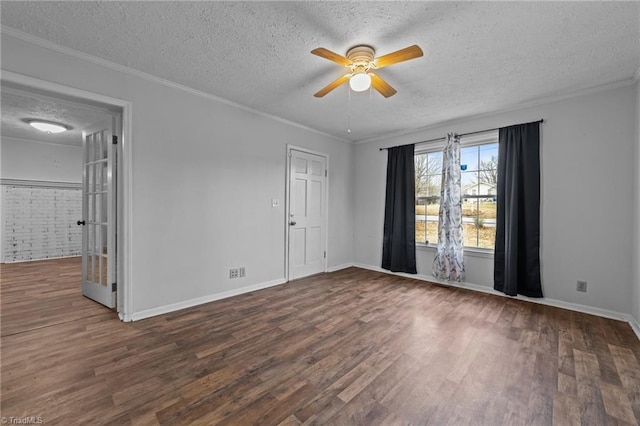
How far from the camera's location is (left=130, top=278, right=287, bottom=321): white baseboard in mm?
2805

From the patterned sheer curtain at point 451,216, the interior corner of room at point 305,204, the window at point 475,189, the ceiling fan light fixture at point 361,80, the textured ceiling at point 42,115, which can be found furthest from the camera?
the patterned sheer curtain at point 451,216

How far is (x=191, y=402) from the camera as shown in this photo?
1.62 m

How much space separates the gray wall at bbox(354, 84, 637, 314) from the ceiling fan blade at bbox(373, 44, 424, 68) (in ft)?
8.26

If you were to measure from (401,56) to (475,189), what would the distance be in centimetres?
281

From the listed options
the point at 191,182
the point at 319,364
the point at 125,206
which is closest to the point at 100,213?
the point at 125,206

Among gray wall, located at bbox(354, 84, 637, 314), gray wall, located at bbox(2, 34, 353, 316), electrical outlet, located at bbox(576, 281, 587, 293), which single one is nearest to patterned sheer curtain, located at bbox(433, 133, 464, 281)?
gray wall, located at bbox(354, 84, 637, 314)

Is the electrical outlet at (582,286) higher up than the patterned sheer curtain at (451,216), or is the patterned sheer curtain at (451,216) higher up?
the patterned sheer curtain at (451,216)

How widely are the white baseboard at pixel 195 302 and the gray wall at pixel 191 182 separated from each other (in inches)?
1.8

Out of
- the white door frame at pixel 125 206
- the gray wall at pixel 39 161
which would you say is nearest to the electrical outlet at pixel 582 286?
the white door frame at pixel 125 206

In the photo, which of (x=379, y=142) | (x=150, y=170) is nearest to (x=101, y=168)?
(x=150, y=170)

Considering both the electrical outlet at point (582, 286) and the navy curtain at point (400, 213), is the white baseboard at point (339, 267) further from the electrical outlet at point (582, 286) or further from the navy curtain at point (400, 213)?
the electrical outlet at point (582, 286)

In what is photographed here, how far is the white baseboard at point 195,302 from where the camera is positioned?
9.20ft

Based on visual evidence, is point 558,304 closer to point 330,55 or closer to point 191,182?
point 330,55

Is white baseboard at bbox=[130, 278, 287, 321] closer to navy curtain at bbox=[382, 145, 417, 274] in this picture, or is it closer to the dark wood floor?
the dark wood floor
